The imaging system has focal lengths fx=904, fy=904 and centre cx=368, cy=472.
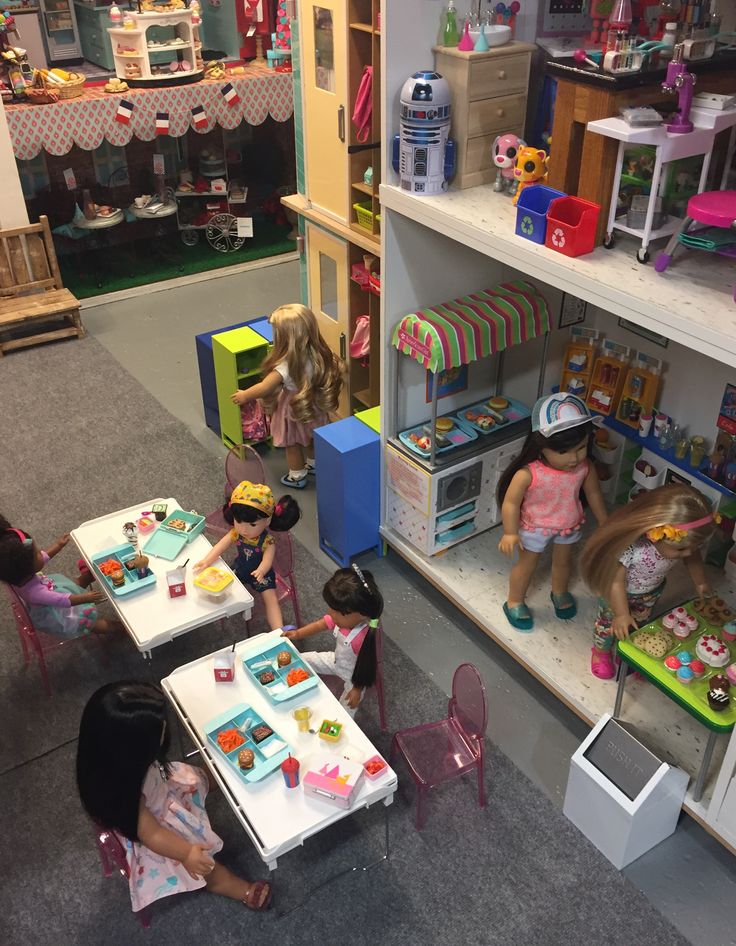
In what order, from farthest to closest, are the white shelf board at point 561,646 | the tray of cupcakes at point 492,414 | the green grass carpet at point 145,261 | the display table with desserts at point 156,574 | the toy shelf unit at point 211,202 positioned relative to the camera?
the toy shelf unit at point 211,202, the green grass carpet at point 145,261, the tray of cupcakes at point 492,414, the display table with desserts at point 156,574, the white shelf board at point 561,646

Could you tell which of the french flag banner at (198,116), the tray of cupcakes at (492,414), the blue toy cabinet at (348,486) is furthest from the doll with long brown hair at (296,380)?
the french flag banner at (198,116)

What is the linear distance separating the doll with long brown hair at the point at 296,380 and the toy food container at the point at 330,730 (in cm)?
247

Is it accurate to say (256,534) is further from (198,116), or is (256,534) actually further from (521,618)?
(198,116)

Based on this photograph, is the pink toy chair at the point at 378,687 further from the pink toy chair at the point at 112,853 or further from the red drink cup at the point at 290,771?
the pink toy chair at the point at 112,853

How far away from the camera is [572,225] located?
369 centimetres

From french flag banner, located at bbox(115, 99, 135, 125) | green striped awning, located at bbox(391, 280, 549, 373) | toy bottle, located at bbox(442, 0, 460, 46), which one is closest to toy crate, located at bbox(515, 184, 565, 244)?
green striped awning, located at bbox(391, 280, 549, 373)

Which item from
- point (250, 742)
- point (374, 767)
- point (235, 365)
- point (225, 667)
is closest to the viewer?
point (374, 767)

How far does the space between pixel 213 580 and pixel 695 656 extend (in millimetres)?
2144

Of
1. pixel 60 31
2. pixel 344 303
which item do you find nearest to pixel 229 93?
pixel 60 31

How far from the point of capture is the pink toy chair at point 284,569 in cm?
474

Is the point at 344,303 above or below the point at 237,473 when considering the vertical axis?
above

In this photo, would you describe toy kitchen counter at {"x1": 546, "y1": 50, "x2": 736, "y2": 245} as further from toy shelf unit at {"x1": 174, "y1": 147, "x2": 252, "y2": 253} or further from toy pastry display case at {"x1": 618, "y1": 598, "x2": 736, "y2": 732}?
toy shelf unit at {"x1": 174, "y1": 147, "x2": 252, "y2": 253}

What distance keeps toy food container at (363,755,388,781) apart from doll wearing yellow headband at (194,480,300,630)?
1.09m

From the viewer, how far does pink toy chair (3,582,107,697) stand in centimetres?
434
